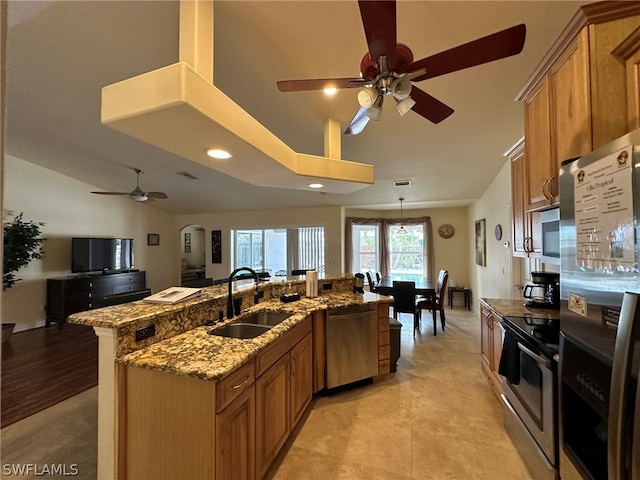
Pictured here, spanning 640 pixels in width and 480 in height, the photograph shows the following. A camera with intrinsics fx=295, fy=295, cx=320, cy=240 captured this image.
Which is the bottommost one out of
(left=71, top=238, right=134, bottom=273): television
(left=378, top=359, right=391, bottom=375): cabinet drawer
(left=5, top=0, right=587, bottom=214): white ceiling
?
(left=378, top=359, right=391, bottom=375): cabinet drawer

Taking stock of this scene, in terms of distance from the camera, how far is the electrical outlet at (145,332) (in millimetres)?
1696

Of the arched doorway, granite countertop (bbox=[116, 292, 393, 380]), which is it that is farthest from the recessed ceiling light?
the arched doorway

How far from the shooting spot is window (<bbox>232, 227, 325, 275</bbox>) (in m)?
7.03

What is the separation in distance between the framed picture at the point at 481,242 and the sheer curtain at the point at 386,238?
4.07 ft

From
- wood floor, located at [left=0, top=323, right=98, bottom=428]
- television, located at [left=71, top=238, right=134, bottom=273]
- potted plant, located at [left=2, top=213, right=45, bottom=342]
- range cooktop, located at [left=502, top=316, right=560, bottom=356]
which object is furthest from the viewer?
television, located at [left=71, top=238, right=134, bottom=273]

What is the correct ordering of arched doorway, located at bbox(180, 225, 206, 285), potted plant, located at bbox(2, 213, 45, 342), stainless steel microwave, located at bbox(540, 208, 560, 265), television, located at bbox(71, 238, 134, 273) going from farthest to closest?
arched doorway, located at bbox(180, 225, 206, 285) < television, located at bbox(71, 238, 134, 273) < potted plant, located at bbox(2, 213, 45, 342) < stainless steel microwave, located at bbox(540, 208, 560, 265)

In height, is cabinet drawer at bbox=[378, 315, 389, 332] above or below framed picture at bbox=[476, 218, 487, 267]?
below

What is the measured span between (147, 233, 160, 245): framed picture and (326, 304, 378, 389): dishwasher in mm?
6277

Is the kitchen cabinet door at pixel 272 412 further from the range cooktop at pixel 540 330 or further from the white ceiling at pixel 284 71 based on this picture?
the white ceiling at pixel 284 71

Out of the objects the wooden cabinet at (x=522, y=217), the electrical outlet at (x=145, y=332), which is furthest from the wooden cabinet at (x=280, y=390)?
the wooden cabinet at (x=522, y=217)

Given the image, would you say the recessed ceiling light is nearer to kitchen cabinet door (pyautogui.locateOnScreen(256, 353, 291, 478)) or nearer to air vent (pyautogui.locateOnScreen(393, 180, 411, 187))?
kitchen cabinet door (pyautogui.locateOnScreen(256, 353, 291, 478))

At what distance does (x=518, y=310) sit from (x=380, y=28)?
2500 mm

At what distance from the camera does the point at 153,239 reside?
7.40m

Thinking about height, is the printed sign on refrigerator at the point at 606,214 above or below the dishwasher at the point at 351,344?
above
